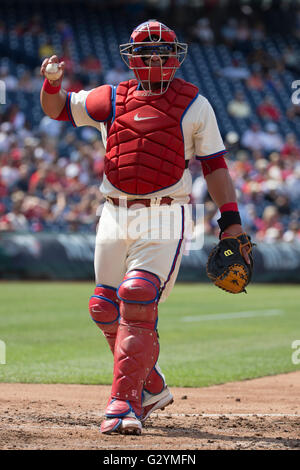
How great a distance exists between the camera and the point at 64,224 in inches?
685

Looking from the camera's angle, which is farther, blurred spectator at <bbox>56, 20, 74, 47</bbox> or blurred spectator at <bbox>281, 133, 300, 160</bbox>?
blurred spectator at <bbox>56, 20, 74, 47</bbox>

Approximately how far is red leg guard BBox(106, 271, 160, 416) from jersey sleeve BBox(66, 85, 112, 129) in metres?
1.05

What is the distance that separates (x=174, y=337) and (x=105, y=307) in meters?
5.07

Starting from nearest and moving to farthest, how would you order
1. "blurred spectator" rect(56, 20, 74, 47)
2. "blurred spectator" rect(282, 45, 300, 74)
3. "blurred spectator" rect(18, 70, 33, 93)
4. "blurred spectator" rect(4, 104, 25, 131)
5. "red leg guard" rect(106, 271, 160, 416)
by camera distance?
"red leg guard" rect(106, 271, 160, 416) → "blurred spectator" rect(4, 104, 25, 131) → "blurred spectator" rect(18, 70, 33, 93) → "blurred spectator" rect(56, 20, 74, 47) → "blurred spectator" rect(282, 45, 300, 74)

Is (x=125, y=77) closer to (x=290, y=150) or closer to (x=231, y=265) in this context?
(x=290, y=150)

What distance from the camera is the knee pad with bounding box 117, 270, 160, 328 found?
171 inches

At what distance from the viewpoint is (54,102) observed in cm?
486

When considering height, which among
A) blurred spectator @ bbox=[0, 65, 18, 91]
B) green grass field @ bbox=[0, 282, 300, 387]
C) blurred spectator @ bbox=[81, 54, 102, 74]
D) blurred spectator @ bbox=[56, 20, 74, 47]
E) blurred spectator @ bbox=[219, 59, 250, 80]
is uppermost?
green grass field @ bbox=[0, 282, 300, 387]

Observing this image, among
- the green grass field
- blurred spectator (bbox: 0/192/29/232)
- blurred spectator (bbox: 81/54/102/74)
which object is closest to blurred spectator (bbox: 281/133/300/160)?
blurred spectator (bbox: 81/54/102/74)

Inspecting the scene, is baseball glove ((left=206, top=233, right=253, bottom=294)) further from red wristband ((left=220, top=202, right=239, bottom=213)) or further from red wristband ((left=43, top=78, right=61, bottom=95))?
red wristband ((left=43, top=78, right=61, bottom=95))

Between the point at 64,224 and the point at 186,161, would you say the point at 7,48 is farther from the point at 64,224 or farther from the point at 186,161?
the point at 186,161

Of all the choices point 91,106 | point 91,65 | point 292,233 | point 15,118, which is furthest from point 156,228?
point 91,65
